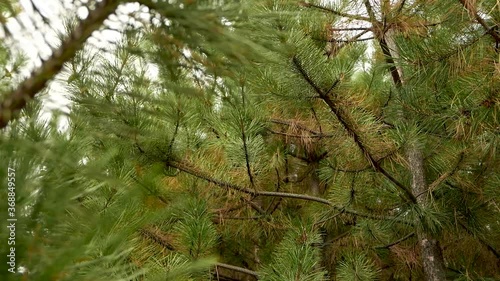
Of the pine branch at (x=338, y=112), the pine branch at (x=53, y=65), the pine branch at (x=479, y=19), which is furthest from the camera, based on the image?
the pine branch at (x=338, y=112)

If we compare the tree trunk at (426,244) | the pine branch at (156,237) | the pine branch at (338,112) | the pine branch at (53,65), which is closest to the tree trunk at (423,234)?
the tree trunk at (426,244)

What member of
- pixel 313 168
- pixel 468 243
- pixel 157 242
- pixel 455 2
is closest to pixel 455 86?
pixel 455 2

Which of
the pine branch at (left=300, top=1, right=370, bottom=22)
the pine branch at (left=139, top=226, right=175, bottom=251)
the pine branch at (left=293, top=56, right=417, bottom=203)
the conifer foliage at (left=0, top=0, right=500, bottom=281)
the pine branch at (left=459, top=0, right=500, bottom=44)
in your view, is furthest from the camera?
the pine branch at (left=139, top=226, right=175, bottom=251)

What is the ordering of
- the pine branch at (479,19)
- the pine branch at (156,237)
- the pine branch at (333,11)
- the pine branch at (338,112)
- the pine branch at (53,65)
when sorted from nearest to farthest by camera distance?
the pine branch at (53,65) < the pine branch at (479,19) < the pine branch at (338,112) < the pine branch at (333,11) < the pine branch at (156,237)

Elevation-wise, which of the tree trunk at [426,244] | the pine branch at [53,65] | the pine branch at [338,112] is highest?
the pine branch at [53,65]

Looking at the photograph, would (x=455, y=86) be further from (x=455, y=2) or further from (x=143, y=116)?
(x=143, y=116)

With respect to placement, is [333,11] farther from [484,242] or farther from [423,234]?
[484,242]

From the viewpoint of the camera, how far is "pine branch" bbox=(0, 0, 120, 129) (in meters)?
0.61

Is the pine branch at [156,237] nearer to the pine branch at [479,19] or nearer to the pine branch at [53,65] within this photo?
the pine branch at [479,19]

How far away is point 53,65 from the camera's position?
0.62 m

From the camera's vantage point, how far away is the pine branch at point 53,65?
61 centimetres

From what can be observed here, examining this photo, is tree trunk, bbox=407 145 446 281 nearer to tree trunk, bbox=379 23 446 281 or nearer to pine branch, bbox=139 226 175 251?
tree trunk, bbox=379 23 446 281

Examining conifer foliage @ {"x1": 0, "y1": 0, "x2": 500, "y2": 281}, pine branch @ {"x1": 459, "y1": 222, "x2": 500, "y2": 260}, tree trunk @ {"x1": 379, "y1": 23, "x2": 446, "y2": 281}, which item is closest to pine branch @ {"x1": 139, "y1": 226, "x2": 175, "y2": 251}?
conifer foliage @ {"x1": 0, "y1": 0, "x2": 500, "y2": 281}

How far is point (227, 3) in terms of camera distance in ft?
2.27
